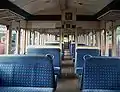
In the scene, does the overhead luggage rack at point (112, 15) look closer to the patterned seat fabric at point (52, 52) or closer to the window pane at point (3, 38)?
the patterned seat fabric at point (52, 52)

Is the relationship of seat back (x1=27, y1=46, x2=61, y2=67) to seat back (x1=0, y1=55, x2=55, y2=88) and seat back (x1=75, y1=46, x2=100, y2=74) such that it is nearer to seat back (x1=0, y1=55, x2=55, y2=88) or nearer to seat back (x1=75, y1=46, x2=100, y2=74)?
seat back (x1=75, y1=46, x2=100, y2=74)

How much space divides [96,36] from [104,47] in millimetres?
1313

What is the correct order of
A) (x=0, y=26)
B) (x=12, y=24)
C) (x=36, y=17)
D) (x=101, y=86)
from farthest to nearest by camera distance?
(x=36, y=17)
(x=12, y=24)
(x=0, y=26)
(x=101, y=86)

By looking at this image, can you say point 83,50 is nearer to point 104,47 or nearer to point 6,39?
point 6,39

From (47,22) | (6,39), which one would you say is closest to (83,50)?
(6,39)

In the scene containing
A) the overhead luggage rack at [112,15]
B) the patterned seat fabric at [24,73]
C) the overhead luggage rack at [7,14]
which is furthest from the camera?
the overhead luggage rack at [112,15]

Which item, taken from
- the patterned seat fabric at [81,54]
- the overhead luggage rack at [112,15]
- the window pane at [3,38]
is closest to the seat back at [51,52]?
the patterned seat fabric at [81,54]

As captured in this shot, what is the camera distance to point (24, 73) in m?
3.71

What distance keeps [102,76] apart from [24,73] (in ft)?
3.83

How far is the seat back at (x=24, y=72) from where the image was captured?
12.2ft

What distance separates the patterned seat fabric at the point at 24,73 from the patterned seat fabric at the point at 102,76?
0.54m

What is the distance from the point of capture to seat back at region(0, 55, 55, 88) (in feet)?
12.2

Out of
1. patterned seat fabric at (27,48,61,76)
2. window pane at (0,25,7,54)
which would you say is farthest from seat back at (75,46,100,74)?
window pane at (0,25,7,54)

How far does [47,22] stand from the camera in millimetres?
Answer: 12062
